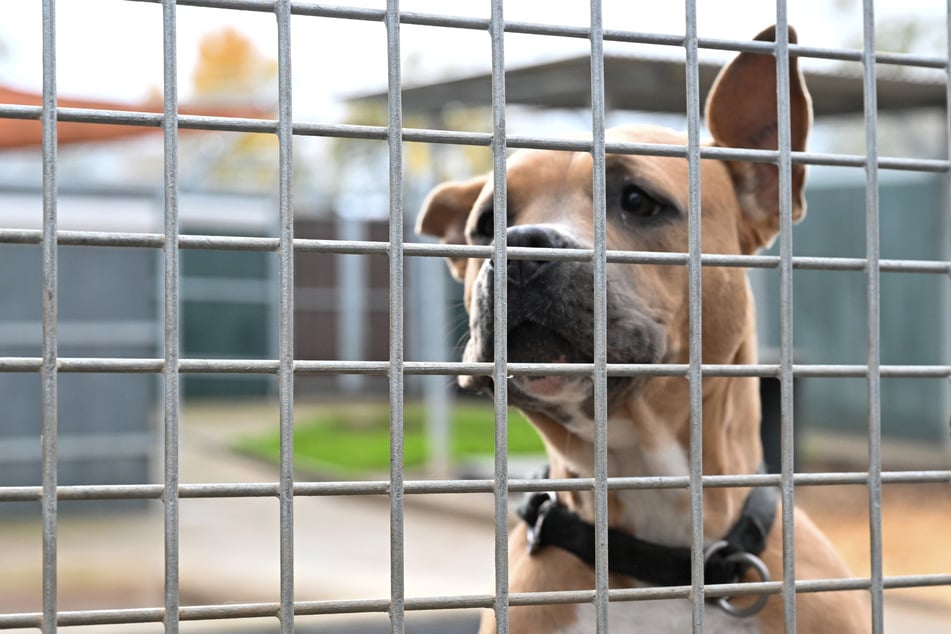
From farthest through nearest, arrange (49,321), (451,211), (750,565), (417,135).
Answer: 1. (451,211)
2. (750,565)
3. (417,135)
4. (49,321)

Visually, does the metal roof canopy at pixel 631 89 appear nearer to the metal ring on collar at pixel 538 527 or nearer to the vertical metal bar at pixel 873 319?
the metal ring on collar at pixel 538 527

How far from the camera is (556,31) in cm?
147

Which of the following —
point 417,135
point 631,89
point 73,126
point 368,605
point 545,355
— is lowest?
point 368,605

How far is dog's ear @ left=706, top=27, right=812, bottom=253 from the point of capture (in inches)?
85.0

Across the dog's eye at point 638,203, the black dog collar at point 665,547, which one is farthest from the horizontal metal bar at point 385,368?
the dog's eye at point 638,203

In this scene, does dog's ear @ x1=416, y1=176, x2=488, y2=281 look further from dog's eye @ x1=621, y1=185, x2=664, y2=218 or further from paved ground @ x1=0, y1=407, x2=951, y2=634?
paved ground @ x1=0, y1=407, x2=951, y2=634

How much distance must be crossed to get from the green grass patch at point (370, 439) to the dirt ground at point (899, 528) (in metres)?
3.13

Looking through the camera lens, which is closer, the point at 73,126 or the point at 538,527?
the point at 538,527

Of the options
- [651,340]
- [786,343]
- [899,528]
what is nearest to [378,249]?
[786,343]

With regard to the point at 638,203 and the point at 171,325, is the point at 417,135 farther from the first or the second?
the point at 638,203

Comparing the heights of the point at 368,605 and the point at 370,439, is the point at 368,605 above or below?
above

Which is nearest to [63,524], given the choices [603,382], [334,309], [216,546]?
[216,546]

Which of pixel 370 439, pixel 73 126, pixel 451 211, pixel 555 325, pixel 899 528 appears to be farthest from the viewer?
pixel 370 439

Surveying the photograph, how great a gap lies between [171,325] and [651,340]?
3.68ft
